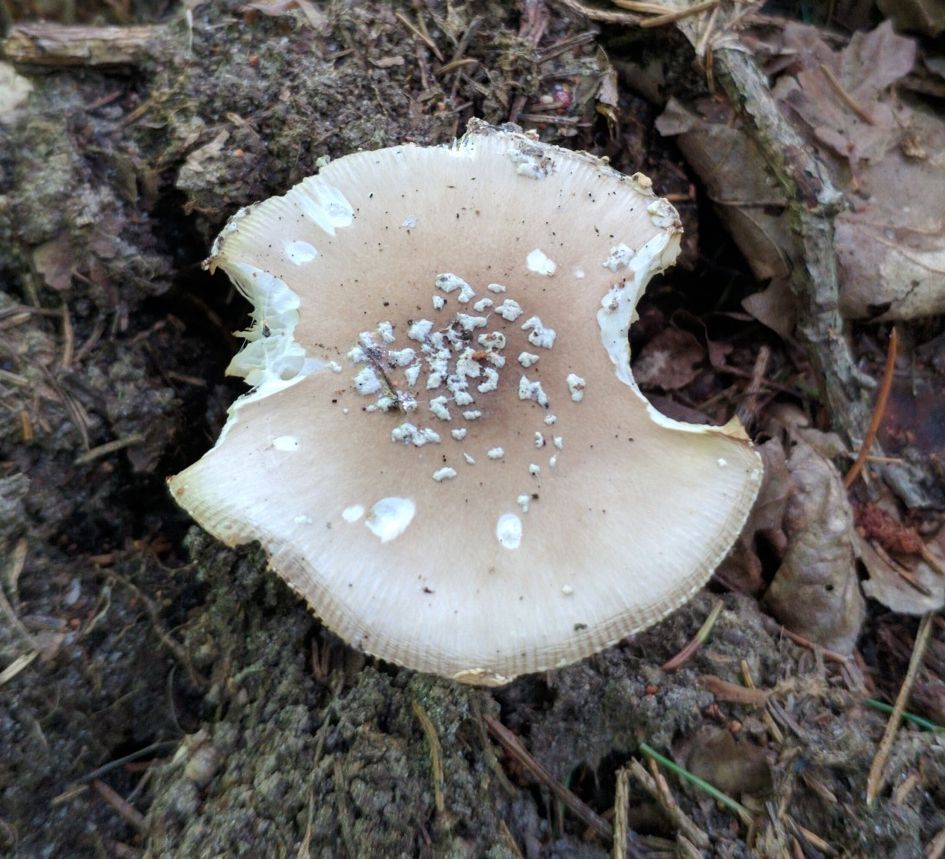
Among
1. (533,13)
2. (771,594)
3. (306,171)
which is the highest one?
(533,13)

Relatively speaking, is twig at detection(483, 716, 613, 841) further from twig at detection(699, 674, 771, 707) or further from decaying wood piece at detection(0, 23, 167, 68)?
decaying wood piece at detection(0, 23, 167, 68)

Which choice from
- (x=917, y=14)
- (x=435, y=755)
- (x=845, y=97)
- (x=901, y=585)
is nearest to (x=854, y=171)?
(x=845, y=97)

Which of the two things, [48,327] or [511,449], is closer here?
[511,449]

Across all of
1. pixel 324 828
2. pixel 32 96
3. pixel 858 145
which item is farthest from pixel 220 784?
pixel 858 145

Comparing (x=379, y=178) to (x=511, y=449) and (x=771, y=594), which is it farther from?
(x=771, y=594)

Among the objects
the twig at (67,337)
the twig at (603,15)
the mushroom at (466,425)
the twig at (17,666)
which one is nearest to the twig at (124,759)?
the twig at (17,666)

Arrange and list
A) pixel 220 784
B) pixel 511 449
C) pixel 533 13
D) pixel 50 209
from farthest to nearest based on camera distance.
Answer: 1. pixel 533 13
2. pixel 50 209
3. pixel 220 784
4. pixel 511 449

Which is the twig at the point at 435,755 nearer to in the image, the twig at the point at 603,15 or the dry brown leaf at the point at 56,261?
the dry brown leaf at the point at 56,261

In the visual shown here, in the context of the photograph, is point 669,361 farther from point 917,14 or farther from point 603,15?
point 917,14
